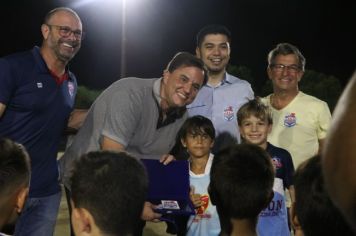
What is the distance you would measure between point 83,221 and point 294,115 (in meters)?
2.74

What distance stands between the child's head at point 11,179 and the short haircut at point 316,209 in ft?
3.99

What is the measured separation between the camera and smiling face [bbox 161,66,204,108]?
3.30m

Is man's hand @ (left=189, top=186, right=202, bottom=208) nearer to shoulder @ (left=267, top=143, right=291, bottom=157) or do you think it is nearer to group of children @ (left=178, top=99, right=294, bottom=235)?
group of children @ (left=178, top=99, right=294, bottom=235)

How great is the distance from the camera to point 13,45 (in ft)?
100

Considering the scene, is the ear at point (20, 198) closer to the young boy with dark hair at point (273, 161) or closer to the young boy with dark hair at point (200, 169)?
the young boy with dark hair at point (200, 169)

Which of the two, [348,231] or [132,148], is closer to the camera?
[348,231]

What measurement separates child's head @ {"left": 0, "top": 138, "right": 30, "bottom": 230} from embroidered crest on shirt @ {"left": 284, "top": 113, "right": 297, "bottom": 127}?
2.43m

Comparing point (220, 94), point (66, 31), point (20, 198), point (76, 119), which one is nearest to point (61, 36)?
point (66, 31)

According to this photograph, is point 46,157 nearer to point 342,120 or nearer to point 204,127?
point 204,127

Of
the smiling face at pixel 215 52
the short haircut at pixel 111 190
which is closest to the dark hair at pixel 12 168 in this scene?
the short haircut at pixel 111 190

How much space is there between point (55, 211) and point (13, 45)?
28914 mm

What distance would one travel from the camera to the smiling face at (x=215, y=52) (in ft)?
13.6

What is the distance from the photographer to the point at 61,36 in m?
3.63

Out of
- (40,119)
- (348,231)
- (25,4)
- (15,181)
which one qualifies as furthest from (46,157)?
(25,4)
